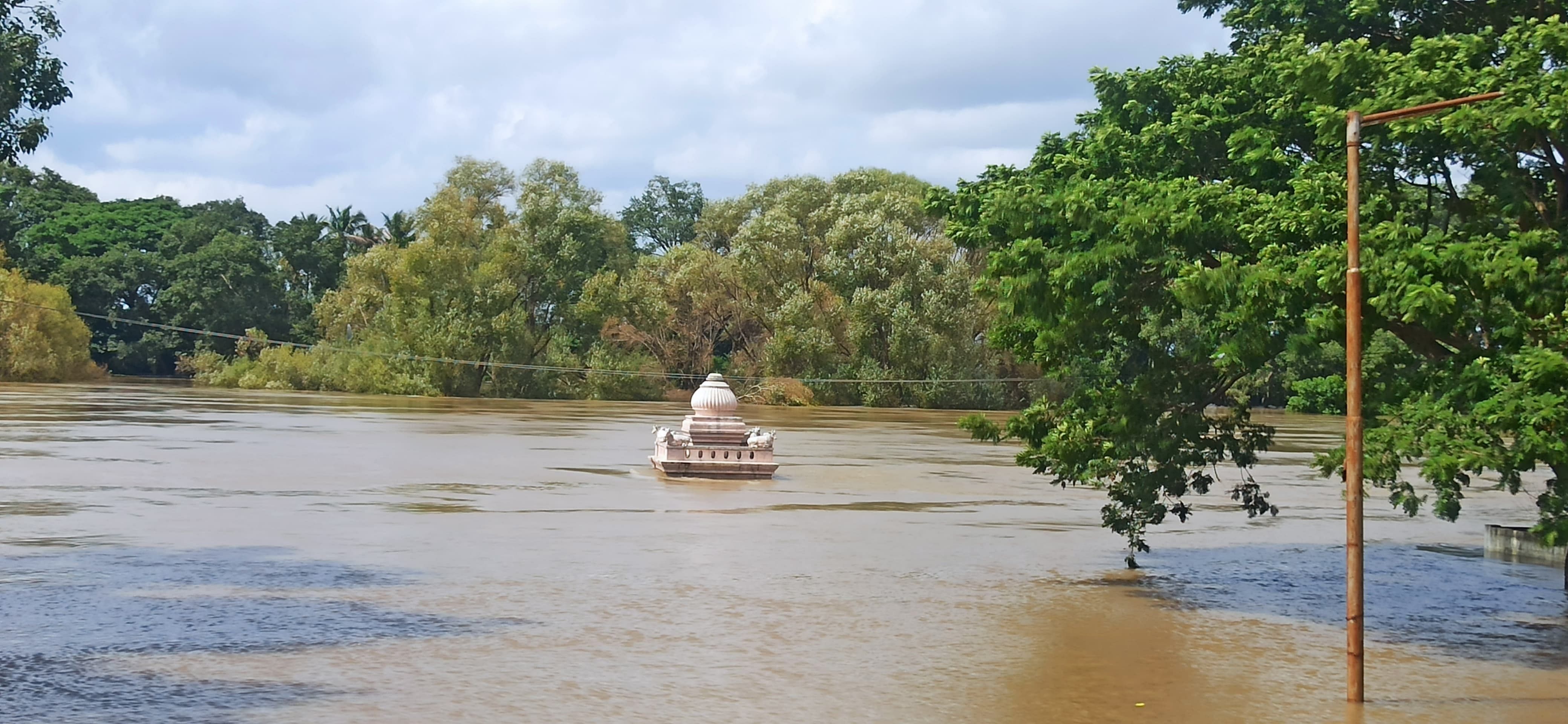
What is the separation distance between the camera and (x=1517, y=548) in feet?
63.6

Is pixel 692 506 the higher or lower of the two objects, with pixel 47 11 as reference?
lower

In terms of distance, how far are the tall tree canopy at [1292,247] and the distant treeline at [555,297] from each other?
175 ft

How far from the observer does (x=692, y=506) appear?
2372 centimetres

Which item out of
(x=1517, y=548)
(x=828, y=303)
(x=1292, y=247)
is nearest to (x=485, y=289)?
(x=828, y=303)

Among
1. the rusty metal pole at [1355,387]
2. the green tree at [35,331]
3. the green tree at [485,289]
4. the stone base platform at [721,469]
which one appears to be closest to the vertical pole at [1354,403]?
the rusty metal pole at [1355,387]

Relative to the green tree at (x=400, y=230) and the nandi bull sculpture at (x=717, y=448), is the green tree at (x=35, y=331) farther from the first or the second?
the nandi bull sculpture at (x=717, y=448)

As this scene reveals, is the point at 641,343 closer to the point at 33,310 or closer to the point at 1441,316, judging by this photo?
the point at 33,310

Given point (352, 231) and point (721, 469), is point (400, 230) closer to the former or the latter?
point (352, 231)

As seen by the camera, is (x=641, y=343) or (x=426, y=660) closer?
(x=426, y=660)

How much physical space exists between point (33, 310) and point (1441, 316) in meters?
81.1

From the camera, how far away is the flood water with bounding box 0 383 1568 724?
10.5 meters

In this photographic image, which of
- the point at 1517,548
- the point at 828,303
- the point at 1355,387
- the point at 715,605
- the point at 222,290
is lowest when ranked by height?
the point at 715,605

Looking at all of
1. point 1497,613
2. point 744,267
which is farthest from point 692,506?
point 744,267

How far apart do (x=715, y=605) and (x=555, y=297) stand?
68.6 m
